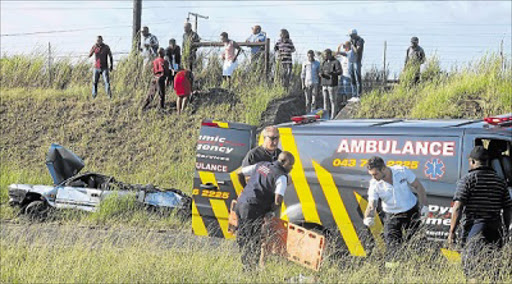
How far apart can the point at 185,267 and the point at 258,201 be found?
1.06 meters

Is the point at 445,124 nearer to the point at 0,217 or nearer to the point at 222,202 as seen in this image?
the point at 222,202

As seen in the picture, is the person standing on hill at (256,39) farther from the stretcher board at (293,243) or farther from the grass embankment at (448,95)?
the stretcher board at (293,243)

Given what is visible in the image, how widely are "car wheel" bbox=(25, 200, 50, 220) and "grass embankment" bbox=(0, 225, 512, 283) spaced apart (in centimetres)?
395

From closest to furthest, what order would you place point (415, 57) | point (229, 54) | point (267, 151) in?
1. point (267, 151)
2. point (415, 57)
3. point (229, 54)

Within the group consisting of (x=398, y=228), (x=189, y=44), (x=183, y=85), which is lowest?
(x=398, y=228)

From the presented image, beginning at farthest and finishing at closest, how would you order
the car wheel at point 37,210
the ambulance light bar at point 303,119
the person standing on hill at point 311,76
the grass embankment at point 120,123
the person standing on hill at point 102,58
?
the person standing on hill at point 102,58
the person standing on hill at point 311,76
the grass embankment at point 120,123
the car wheel at point 37,210
the ambulance light bar at point 303,119

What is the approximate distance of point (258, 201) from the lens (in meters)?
8.56

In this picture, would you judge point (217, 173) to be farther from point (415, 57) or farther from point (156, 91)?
point (156, 91)

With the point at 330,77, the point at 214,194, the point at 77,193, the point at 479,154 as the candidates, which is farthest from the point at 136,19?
the point at 479,154

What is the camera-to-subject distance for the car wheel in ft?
45.8

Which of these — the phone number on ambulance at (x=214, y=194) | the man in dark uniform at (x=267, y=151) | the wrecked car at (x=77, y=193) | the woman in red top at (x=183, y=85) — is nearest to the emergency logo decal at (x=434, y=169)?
the man in dark uniform at (x=267, y=151)

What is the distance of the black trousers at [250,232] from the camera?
27.6ft

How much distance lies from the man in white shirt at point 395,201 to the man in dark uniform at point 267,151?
1.35 metres

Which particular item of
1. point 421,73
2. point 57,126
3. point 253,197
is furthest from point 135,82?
point 253,197
